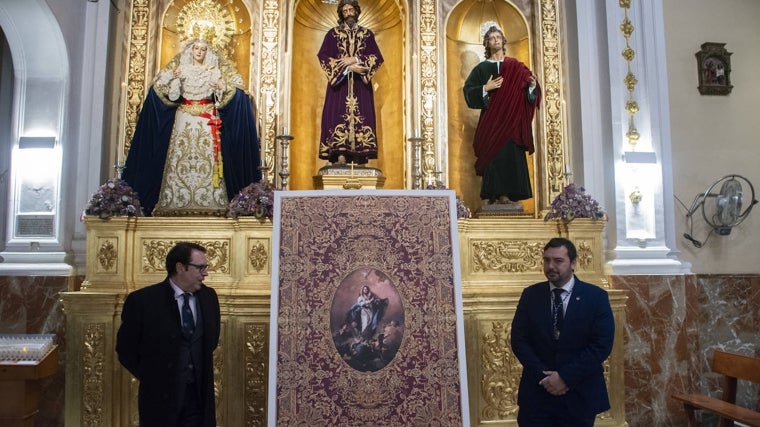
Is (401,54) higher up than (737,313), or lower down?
higher up

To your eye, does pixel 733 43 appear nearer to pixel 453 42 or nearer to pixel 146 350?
pixel 453 42

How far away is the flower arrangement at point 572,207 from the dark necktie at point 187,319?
3.30m

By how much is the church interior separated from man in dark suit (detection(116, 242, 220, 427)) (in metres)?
1.63

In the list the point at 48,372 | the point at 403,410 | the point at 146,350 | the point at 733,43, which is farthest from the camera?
the point at 733,43

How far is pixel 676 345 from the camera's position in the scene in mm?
5914

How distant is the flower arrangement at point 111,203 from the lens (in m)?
5.09

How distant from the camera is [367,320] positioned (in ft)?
12.2

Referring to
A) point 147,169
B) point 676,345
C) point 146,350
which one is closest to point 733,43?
point 676,345

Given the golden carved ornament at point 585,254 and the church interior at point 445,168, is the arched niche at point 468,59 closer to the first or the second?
the church interior at point 445,168

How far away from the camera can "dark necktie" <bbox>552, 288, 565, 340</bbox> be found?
3367 millimetres

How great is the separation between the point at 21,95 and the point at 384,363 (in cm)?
480

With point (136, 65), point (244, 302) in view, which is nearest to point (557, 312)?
point (244, 302)

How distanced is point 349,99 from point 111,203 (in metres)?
2.78

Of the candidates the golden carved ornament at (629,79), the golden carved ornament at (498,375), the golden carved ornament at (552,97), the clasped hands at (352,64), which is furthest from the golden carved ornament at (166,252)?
the golden carved ornament at (629,79)
